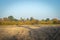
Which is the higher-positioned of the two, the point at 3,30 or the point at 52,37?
the point at 3,30

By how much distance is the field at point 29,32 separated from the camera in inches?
124

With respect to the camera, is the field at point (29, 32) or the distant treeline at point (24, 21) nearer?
the field at point (29, 32)

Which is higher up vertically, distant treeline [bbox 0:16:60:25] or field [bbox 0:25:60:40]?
distant treeline [bbox 0:16:60:25]

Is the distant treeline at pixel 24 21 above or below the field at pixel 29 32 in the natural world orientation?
above

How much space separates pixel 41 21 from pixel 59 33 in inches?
20.8

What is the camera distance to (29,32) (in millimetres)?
3213

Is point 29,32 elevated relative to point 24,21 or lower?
lower

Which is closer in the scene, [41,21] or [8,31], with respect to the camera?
[8,31]

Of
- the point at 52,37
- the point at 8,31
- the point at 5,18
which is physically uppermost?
the point at 5,18

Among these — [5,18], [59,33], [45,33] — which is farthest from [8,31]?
[59,33]

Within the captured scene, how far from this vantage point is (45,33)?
10.7ft

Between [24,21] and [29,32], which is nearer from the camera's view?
[29,32]

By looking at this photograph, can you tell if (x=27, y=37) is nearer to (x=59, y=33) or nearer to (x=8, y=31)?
(x=8, y=31)

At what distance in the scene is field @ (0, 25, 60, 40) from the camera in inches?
124
